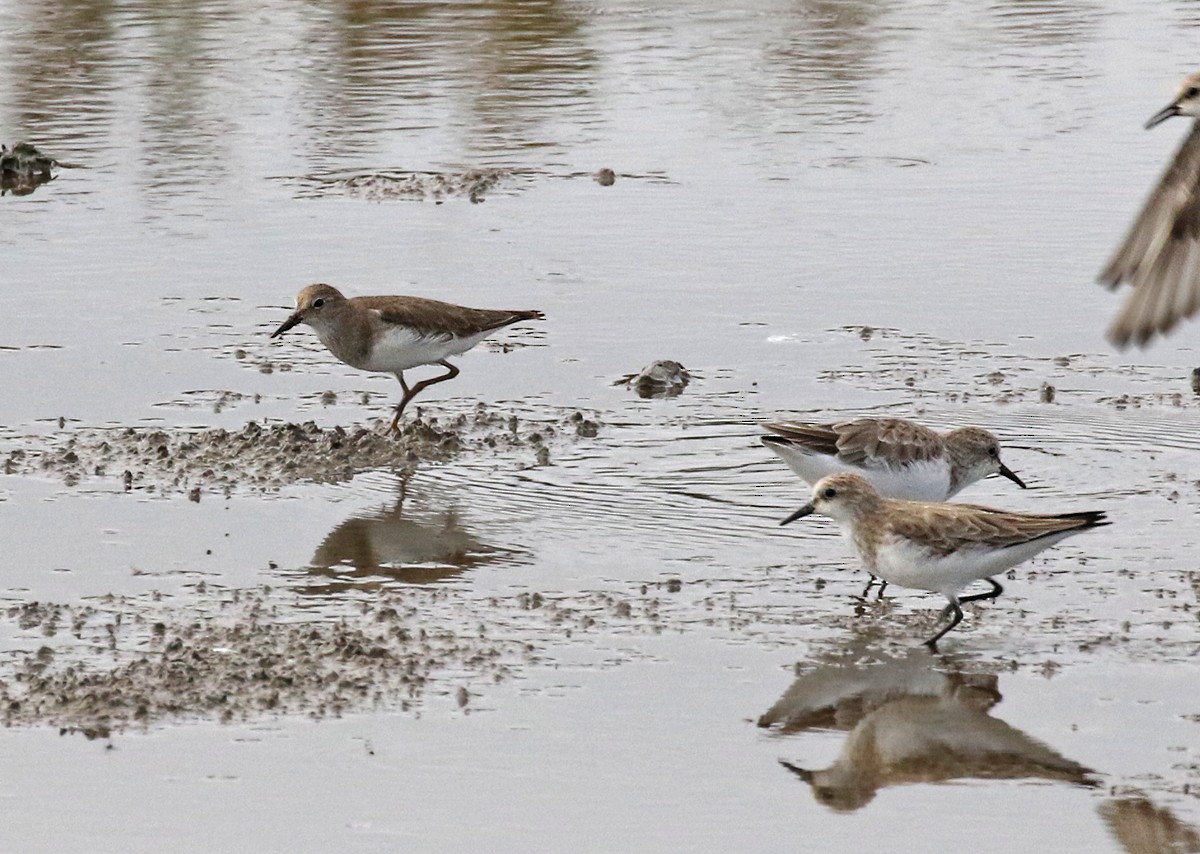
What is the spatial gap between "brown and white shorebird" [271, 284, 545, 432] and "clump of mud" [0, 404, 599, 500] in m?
0.32

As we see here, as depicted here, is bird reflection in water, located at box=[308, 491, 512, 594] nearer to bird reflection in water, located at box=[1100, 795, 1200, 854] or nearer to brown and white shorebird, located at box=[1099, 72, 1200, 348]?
brown and white shorebird, located at box=[1099, 72, 1200, 348]

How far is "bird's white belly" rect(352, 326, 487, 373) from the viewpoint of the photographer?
1148cm

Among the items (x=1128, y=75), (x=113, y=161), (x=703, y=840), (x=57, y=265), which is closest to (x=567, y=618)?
(x=703, y=840)

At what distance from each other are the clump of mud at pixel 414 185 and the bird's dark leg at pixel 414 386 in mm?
4201

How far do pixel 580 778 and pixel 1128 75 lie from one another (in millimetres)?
14975

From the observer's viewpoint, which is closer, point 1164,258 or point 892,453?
point 1164,258

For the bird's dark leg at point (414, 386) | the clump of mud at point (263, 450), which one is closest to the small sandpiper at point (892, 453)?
the clump of mud at point (263, 450)

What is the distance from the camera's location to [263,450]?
35.6 feet

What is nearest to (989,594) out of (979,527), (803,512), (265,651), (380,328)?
(979,527)

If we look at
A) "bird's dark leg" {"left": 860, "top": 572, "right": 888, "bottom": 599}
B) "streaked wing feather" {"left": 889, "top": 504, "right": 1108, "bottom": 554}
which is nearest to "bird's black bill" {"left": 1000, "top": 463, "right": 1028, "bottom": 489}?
"bird's dark leg" {"left": 860, "top": 572, "right": 888, "bottom": 599}

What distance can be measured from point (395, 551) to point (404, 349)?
2211 mm

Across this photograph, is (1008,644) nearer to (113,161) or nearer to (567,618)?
(567,618)

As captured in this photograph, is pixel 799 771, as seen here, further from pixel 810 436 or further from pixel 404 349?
pixel 404 349

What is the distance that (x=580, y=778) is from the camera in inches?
274
